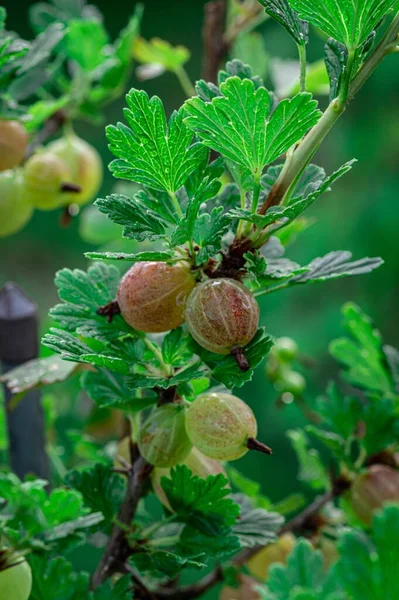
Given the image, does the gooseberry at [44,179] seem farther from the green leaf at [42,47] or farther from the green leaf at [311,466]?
the green leaf at [311,466]

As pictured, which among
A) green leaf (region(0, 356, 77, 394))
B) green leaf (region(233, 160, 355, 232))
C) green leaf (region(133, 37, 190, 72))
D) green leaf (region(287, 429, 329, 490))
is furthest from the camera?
green leaf (region(133, 37, 190, 72))

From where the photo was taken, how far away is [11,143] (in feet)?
1.21

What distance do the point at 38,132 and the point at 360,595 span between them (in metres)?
0.36

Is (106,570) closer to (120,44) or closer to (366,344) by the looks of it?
(366,344)

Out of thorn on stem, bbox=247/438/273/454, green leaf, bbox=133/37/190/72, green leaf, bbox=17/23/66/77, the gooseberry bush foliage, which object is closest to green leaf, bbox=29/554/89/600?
the gooseberry bush foliage

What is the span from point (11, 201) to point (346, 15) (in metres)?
0.23

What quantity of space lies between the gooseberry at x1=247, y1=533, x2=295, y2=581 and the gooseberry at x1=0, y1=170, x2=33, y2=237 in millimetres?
222

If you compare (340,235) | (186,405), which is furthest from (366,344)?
(340,235)

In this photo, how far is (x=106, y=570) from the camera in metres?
0.30

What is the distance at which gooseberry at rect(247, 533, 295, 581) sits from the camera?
1.40ft

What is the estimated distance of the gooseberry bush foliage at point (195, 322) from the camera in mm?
224

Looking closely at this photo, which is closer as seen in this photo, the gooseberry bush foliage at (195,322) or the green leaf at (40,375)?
the gooseberry bush foliage at (195,322)

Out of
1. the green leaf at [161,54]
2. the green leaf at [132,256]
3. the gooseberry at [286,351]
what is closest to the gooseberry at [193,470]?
the green leaf at [132,256]

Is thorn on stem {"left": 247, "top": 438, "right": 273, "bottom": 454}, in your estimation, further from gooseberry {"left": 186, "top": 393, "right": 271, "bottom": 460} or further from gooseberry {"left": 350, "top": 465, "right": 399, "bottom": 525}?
gooseberry {"left": 350, "top": 465, "right": 399, "bottom": 525}
